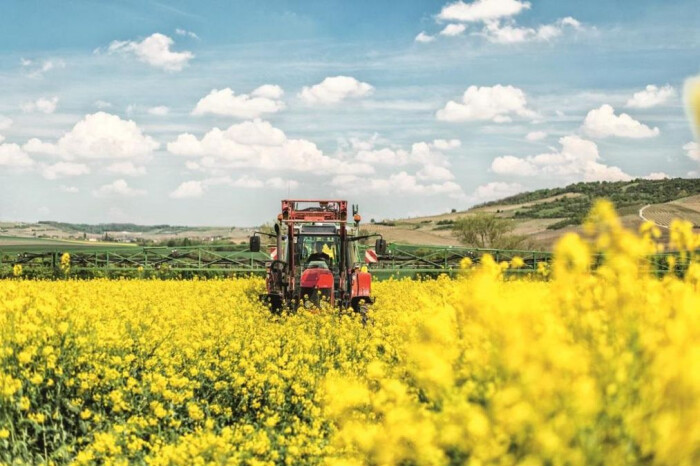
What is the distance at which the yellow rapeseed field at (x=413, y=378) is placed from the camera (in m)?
3.96

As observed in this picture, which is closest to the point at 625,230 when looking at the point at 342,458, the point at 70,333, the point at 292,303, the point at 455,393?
the point at 455,393

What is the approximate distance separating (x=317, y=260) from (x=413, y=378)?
371 inches

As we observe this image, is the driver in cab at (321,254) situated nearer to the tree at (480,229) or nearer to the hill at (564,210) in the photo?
the hill at (564,210)

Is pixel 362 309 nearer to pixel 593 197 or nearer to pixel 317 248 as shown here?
pixel 317 248

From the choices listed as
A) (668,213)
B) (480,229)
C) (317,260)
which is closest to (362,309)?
(317,260)

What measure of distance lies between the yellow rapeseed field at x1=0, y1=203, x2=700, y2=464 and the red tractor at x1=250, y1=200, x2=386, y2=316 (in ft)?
9.07

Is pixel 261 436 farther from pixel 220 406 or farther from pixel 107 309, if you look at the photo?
pixel 107 309

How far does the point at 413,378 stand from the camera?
631 cm

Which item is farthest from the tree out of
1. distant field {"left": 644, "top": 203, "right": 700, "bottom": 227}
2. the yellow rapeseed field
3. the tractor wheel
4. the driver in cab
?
the yellow rapeseed field

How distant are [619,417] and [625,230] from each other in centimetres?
113

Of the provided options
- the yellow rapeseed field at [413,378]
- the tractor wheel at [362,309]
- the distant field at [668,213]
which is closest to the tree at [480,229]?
the distant field at [668,213]

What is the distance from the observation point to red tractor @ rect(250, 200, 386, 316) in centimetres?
1467

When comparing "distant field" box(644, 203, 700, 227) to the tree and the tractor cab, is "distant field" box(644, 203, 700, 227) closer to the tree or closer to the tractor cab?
the tree

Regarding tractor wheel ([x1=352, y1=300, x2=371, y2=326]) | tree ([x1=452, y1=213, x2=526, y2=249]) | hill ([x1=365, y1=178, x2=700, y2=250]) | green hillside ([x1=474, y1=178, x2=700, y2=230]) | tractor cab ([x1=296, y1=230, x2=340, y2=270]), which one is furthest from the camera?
green hillside ([x1=474, y1=178, x2=700, y2=230])
